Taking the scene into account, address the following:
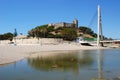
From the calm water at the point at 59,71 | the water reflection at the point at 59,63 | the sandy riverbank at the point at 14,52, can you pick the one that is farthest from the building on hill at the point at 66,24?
the calm water at the point at 59,71

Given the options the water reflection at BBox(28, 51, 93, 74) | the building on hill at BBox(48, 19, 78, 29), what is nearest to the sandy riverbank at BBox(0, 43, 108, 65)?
the water reflection at BBox(28, 51, 93, 74)

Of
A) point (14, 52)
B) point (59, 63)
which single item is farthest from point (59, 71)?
point (14, 52)

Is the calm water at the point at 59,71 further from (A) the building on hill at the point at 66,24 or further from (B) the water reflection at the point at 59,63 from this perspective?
(A) the building on hill at the point at 66,24

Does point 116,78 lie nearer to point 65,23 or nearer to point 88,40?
point 88,40

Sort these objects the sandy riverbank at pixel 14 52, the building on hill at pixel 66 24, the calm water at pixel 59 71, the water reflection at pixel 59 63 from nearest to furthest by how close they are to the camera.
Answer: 1. the calm water at pixel 59 71
2. the water reflection at pixel 59 63
3. the sandy riverbank at pixel 14 52
4. the building on hill at pixel 66 24

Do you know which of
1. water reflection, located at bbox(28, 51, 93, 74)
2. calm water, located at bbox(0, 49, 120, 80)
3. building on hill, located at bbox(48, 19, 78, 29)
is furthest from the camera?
building on hill, located at bbox(48, 19, 78, 29)

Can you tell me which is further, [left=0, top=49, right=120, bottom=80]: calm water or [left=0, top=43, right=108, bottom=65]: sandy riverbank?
[left=0, top=43, right=108, bottom=65]: sandy riverbank

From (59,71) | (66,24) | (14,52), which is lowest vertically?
(59,71)

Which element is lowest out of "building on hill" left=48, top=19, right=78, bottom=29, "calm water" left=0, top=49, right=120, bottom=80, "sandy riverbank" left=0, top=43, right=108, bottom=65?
"calm water" left=0, top=49, right=120, bottom=80

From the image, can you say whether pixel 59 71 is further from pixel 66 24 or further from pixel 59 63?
pixel 66 24

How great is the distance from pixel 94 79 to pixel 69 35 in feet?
366

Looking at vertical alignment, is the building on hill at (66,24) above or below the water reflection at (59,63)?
above

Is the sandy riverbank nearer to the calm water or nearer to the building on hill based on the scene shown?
the calm water

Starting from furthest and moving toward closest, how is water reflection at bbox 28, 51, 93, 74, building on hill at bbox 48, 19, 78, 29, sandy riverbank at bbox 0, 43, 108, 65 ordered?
building on hill at bbox 48, 19, 78, 29
sandy riverbank at bbox 0, 43, 108, 65
water reflection at bbox 28, 51, 93, 74
